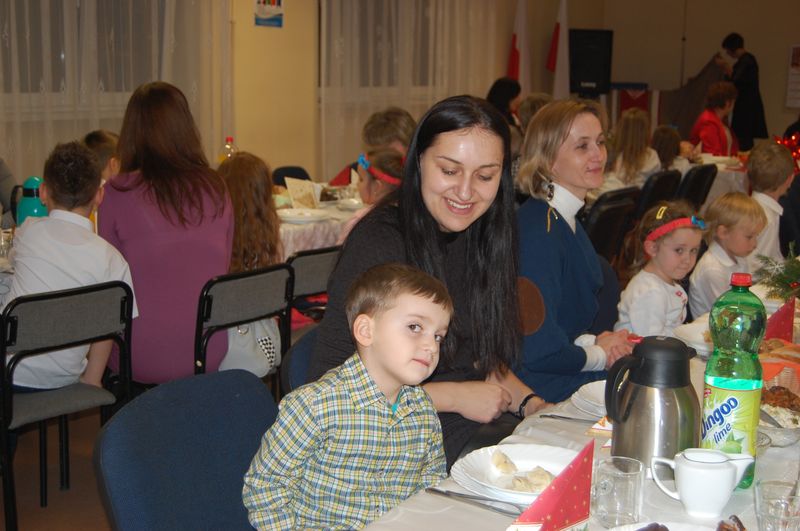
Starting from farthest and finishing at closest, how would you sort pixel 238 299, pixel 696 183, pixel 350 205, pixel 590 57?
1. pixel 590 57
2. pixel 696 183
3. pixel 350 205
4. pixel 238 299

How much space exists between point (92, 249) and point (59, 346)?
0.44 m

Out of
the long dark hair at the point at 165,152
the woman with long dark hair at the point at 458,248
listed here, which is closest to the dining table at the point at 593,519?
the woman with long dark hair at the point at 458,248

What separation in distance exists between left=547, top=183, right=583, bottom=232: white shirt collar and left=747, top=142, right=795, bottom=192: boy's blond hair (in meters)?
2.48

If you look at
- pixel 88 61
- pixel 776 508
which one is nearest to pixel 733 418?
pixel 776 508

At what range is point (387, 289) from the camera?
1751 millimetres

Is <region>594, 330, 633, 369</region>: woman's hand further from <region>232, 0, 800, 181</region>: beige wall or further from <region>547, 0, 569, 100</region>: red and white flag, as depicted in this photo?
<region>547, 0, 569, 100</region>: red and white flag

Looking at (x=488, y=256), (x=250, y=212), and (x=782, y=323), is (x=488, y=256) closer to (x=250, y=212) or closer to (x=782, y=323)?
(x=782, y=323)

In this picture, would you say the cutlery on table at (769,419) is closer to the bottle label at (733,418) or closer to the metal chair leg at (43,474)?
the bottle label at (733,418)

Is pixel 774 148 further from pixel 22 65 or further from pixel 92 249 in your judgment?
pixel 22 65

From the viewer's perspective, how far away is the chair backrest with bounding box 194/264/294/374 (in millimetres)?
3248

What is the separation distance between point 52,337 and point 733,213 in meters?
2.60

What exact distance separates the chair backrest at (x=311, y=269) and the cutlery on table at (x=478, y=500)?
211cm

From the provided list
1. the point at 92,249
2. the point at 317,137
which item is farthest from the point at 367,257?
the point at 317,137

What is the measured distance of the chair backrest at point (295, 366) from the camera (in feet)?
6.64
